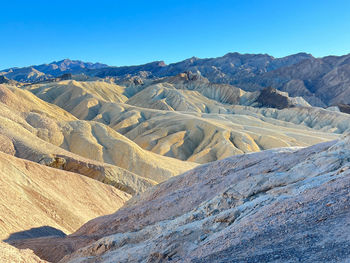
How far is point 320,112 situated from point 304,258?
80.7m

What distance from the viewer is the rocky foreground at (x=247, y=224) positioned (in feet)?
18.7

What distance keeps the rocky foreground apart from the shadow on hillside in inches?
34.6

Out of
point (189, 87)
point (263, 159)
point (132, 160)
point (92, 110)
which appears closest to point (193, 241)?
point (263, 159)

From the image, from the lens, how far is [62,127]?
35.3m

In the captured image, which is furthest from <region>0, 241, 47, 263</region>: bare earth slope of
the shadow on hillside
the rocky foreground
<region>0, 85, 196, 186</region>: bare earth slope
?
<region>0, 85, 196, 186</region>: bare earth slope

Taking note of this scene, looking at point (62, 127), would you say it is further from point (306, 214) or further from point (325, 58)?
point (325, 58)

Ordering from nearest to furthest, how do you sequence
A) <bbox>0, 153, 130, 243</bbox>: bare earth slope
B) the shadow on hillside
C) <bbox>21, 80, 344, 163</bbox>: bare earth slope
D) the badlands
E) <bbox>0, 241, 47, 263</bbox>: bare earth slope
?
the badlands, <bbox>0, 241, 47, 263</bbox>: bare earth slope, the shadow on hillside, <bbox>0, 153, 130, 243</bbox>: bare earth slope, <bbox>21, 80, 344, 163</bbox>: bare earth slope

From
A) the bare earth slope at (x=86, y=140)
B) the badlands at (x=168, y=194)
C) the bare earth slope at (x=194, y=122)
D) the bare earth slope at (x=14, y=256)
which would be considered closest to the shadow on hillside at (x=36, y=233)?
the badlands at (x=168, y=194)

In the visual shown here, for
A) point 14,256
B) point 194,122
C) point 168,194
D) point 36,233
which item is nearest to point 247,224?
point 14,256

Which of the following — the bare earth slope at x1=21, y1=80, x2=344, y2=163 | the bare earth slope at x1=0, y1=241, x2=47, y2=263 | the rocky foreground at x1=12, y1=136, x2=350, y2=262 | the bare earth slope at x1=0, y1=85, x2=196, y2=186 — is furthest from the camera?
the bare earth slope at x1=21, y1=80, x2=344, y2=163

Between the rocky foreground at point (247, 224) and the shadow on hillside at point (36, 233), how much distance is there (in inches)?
34.6

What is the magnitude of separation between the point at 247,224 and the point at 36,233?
36.3 feet

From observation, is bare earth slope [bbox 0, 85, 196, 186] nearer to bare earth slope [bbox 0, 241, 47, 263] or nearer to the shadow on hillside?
the shadow on hillside

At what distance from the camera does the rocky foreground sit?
5703 mm
